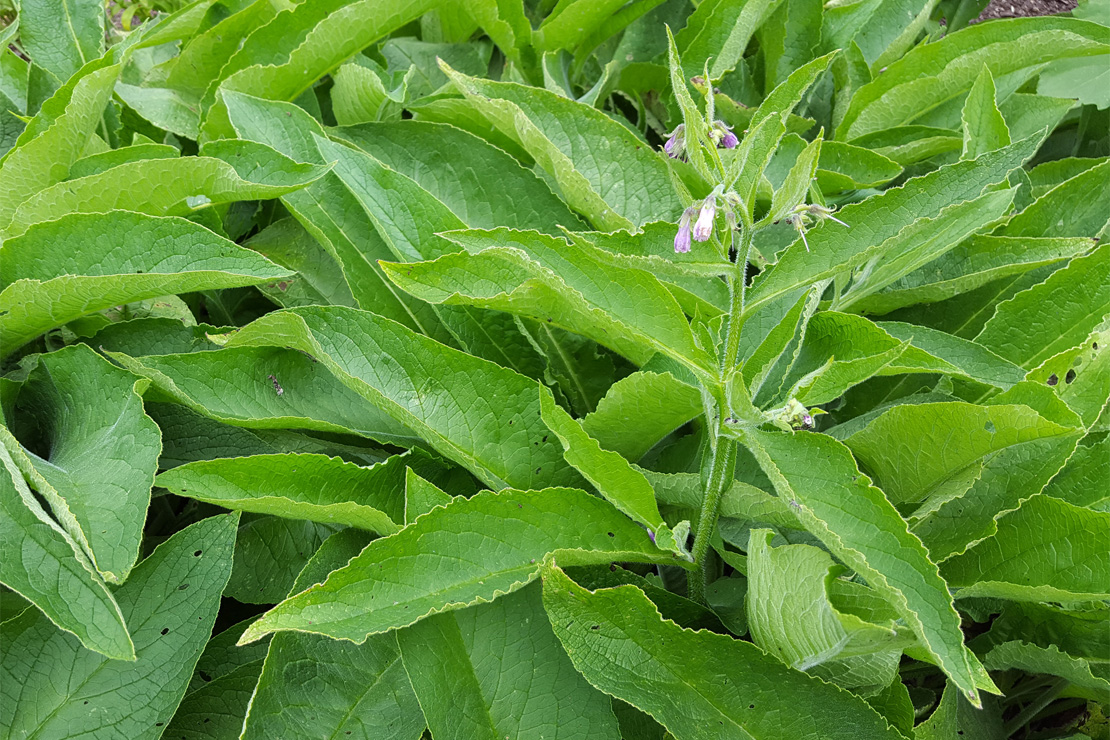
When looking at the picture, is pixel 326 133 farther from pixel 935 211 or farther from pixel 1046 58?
pixel 1046 58

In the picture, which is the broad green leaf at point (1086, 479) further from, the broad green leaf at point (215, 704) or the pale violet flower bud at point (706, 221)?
the broad green leaf at point (215, 704)

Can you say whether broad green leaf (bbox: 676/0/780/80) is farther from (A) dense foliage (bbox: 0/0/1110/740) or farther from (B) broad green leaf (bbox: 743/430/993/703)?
(B) broad green leaf (bbox: 743/430/993/703)

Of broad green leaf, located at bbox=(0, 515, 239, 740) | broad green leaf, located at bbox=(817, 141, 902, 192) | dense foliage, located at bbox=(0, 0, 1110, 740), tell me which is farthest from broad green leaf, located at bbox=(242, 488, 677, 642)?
broad green leaf, located at bbox=(817, 141, 902, 192)

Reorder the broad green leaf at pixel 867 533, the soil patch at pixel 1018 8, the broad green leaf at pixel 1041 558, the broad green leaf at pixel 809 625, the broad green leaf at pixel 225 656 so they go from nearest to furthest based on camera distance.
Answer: the broad green leaf at pixel 867 533 < the broad green leaf at pixel 809 625 < the broad green leaf at pixel 1041 558 < the broad green leaf at pixel 225 656 < the soil patch at pixel 1018 8

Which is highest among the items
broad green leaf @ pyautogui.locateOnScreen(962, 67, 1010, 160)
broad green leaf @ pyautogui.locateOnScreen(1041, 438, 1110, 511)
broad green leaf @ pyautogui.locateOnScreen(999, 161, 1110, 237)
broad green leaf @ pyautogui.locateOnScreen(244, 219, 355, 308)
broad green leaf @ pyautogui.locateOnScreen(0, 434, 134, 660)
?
broad green leaf @ pyautogui.locateOnScreen(962, 67, 1010, 160)

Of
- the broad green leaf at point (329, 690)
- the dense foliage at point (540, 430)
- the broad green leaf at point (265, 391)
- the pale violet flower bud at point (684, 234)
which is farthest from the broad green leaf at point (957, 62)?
the broad green leaf at point (329, 690)
